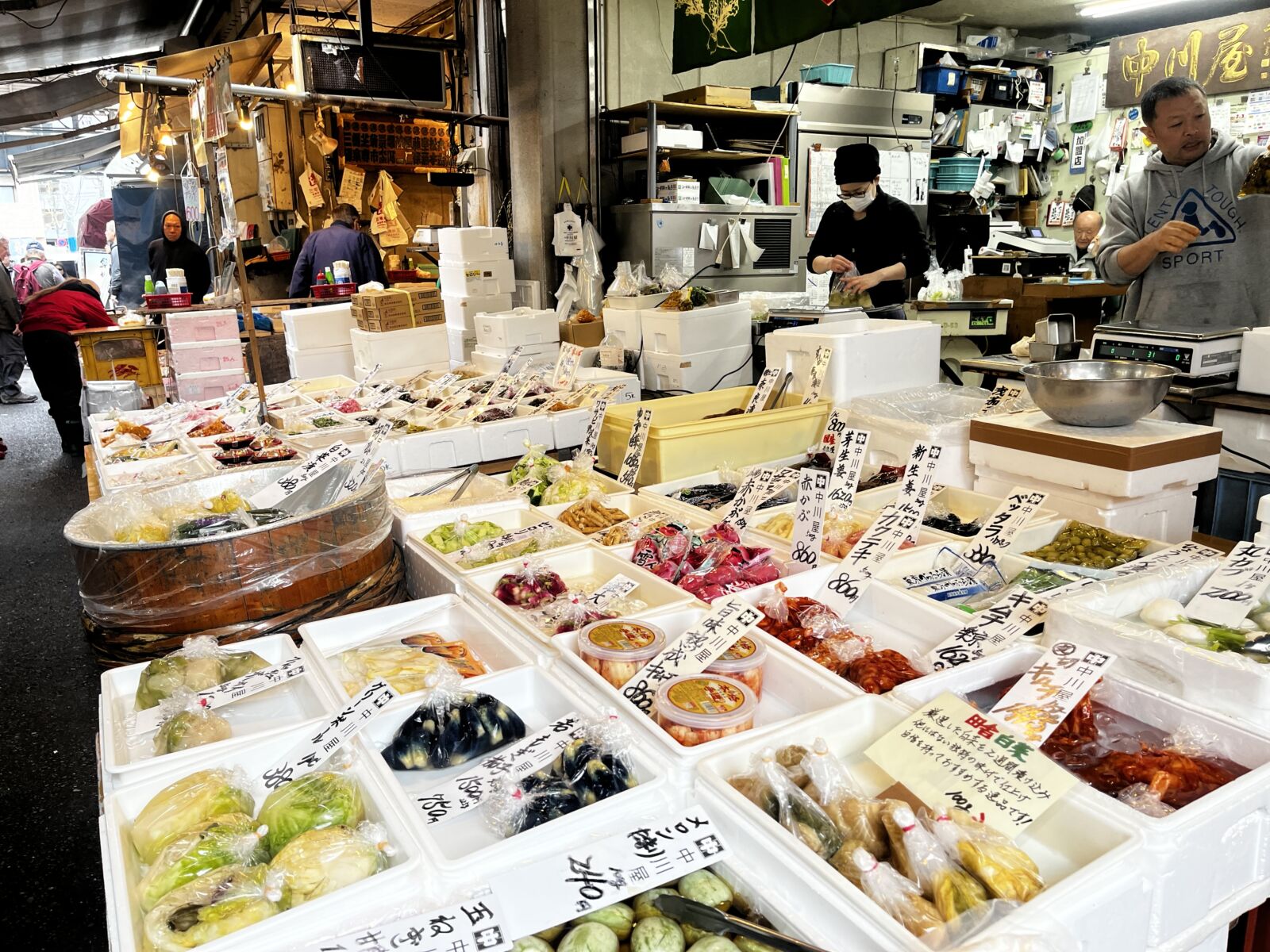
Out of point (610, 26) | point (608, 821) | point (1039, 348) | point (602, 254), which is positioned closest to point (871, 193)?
point (1039, 348)

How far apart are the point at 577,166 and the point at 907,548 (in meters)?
6.62

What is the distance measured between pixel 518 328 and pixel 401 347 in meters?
0.79

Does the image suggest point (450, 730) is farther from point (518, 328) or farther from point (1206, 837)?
point (518, 328)

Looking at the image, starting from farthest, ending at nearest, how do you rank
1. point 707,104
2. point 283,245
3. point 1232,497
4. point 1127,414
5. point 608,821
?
point 283,245, point 707,104, point 1232,497, point 1127,414, point 608,821

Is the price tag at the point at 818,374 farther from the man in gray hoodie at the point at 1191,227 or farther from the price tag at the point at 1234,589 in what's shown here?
the price tag at the point at 1234,589

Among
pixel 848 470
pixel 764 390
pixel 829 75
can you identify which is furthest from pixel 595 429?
pixel 829 75

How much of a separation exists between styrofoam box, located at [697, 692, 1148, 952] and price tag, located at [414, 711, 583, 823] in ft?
0.90

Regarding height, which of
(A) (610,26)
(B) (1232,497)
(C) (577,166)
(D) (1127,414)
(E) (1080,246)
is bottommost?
(B) (1232,497)

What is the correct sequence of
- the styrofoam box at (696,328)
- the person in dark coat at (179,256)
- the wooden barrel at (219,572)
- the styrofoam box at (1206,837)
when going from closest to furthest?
the styrofoam box at (1206,837) → the wooden barrel at (219,572) → the styrofoam box at (696,328) → the person in dark coat at (179,256)

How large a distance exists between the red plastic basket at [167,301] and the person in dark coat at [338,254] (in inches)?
81.4

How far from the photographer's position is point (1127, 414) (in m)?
2.76

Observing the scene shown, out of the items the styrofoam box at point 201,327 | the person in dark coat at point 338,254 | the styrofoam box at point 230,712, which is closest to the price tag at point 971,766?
the styrofoam box at point 230,712

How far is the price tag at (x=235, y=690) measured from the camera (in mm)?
1674

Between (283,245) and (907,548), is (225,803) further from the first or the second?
(283,245)
